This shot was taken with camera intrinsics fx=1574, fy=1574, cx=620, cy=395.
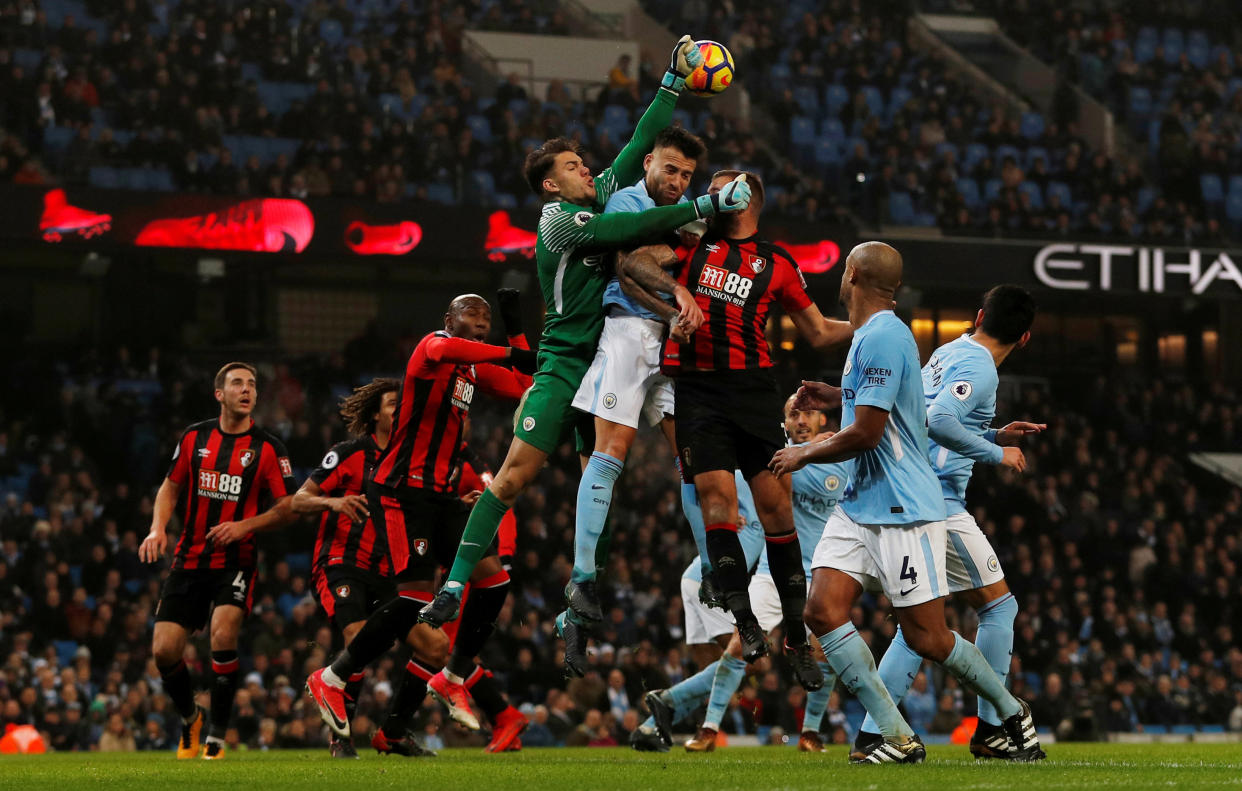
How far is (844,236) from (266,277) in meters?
9.00

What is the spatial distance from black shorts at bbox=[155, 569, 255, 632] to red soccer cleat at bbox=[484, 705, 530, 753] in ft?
5.86

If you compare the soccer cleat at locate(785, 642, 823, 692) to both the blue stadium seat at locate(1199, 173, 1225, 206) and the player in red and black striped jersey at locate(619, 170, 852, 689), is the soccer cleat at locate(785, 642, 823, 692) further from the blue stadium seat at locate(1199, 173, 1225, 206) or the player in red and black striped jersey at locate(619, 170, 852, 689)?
the blue stadium seat at locate(1199, 173, 1225, 206)

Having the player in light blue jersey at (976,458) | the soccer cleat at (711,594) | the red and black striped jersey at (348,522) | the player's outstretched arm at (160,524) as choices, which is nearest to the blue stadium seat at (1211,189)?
the red and black striped jersey at (348,522)

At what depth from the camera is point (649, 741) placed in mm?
9875

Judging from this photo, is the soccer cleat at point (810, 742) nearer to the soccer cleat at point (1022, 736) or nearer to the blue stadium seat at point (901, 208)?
the soccer cleat at point (1022, 736)

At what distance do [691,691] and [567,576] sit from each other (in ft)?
30.1

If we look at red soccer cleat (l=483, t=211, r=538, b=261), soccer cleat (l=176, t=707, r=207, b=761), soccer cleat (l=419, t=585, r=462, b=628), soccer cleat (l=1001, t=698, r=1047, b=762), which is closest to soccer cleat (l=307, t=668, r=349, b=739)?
soccer cleat (l=419, t=585, r=462, b=628)

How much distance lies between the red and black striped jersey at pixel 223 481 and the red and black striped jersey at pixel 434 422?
93cm

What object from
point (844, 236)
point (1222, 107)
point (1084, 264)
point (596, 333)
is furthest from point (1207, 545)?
point (596, 333)

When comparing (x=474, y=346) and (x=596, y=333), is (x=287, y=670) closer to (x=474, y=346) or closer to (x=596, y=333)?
(x=474, y=346)

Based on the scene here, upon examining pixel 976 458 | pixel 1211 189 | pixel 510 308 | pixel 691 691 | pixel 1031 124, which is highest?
pixel 1031 124

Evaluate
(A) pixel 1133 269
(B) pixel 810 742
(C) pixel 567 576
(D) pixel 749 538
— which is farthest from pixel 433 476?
(A) pixel 1133 269

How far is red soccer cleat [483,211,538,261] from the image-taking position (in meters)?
21.0

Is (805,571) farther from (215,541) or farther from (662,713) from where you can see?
(215,541)
